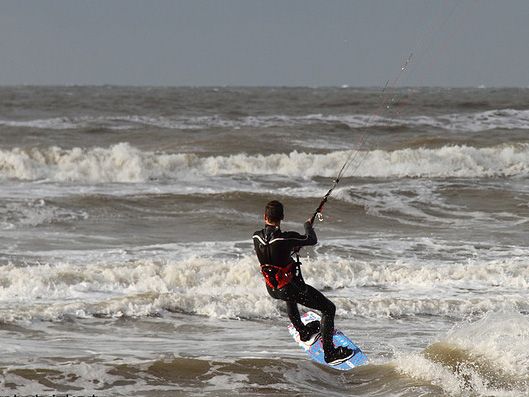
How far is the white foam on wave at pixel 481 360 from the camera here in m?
8.87

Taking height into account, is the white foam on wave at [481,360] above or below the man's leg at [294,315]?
below

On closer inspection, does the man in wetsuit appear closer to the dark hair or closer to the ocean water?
the dark hair

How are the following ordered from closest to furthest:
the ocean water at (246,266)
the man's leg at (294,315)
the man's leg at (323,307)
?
the man's leg at (323,307)
the ocean water at (246,266)
the man's leg at (294,315)

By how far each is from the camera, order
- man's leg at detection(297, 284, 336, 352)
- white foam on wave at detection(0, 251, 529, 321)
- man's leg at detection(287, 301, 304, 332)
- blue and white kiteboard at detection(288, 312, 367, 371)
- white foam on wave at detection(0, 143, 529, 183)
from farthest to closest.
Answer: white foam on wave at detection(0, 143, 529, 183)
white foam on wave at detection(0, 251, 529, 321)
blue and white kiteboard at detection(288, 312, 367, 371)
man's leg at detection(287, 301, 304, 332)
man's leg at detection(297, 284, 336, 352)

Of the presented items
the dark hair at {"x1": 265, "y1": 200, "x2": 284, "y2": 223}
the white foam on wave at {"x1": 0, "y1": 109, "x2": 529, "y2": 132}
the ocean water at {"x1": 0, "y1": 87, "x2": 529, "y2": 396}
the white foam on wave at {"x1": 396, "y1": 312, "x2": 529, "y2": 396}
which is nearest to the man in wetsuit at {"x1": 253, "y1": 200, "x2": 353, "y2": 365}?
the dark hair at {"x1": 265, "y1": 200, "x2": 284, "y2": 223}

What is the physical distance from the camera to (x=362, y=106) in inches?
2391

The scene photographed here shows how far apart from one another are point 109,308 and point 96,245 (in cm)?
478

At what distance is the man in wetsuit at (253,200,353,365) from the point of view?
8750 millimetres

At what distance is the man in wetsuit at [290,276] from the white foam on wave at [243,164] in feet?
63.3

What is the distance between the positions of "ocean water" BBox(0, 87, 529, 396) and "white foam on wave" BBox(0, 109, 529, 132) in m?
7.62

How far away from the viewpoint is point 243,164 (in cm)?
3092

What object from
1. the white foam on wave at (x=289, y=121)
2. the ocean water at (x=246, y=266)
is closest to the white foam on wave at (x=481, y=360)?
the ocean water at (x=246, y=266)

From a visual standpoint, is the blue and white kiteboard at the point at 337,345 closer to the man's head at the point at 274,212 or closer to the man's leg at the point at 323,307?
the man's leg at the point at 323,307

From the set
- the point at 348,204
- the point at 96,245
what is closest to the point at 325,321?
the point at 96,245
